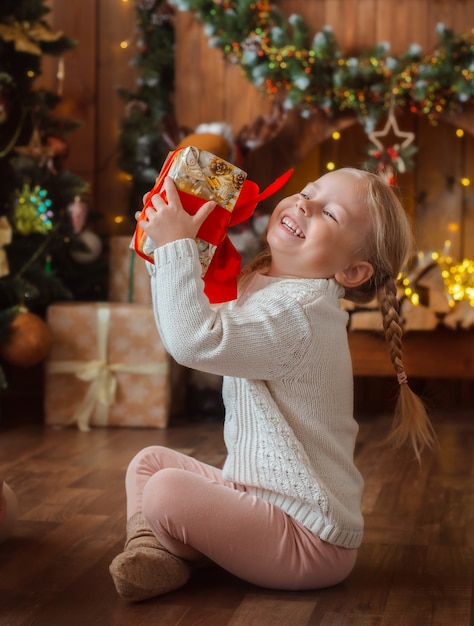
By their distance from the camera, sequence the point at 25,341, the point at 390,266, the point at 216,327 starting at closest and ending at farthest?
the point at 216,327 < the point at 390,266 < the point at 25,341

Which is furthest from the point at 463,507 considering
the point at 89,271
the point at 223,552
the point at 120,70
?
the point at 120,70

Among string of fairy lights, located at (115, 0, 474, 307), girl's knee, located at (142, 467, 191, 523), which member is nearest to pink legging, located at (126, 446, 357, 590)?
girl's knee, located at (142, 467, 191, 523)

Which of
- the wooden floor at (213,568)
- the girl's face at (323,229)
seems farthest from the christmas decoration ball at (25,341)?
the girl's face at (323,229)

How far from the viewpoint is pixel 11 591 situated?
1544 mm

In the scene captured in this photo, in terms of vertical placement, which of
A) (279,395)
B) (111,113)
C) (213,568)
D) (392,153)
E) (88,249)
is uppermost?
(111,113)

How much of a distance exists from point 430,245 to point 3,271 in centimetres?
161

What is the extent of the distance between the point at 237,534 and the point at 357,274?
467mm

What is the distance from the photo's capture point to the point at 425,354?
3246 mm

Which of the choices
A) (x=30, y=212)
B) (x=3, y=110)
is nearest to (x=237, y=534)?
(x=30, y=212)

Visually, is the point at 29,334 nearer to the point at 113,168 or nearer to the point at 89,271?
the point at 89,271

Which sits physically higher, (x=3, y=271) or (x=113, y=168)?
(x=113, y=168)

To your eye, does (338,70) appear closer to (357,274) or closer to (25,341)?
(25,341)

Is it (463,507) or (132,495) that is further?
(463,507)

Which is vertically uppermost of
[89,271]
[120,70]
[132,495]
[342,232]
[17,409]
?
[120,70]
